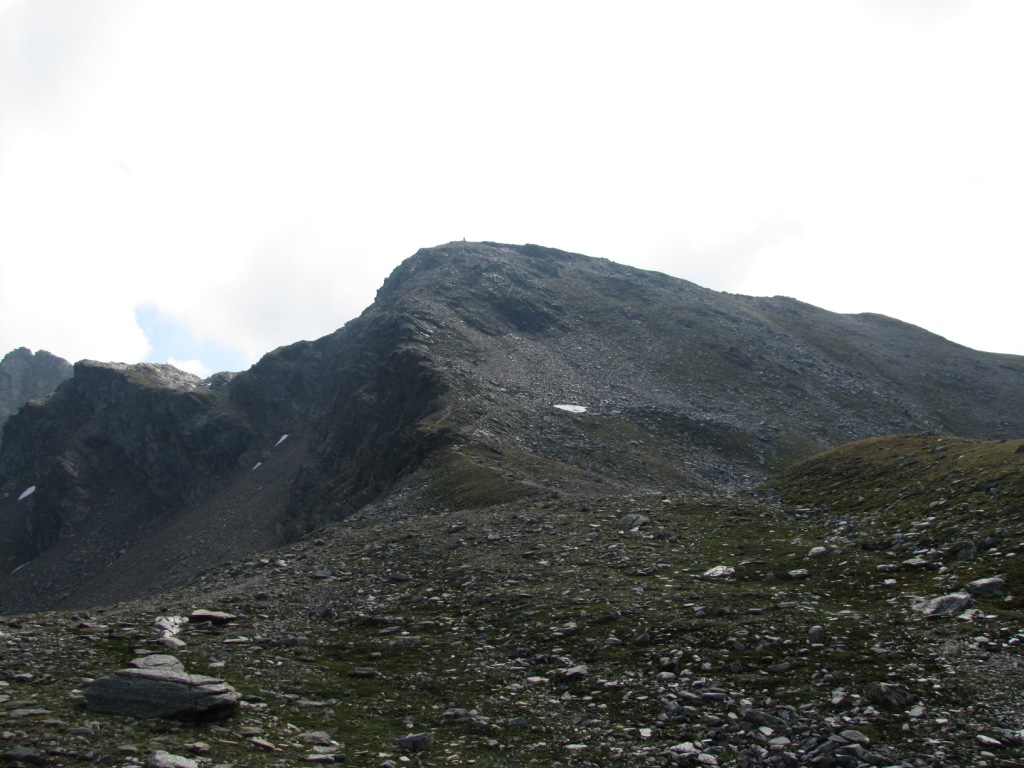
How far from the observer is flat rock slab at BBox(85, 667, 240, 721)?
1382cm

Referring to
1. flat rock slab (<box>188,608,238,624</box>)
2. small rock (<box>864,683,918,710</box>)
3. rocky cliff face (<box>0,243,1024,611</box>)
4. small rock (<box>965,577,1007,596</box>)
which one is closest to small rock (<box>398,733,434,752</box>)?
small rock (<box>864,683,918,710</box>)

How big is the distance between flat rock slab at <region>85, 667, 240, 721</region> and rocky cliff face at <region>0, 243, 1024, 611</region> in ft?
98.9

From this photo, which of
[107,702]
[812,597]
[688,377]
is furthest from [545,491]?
[688,377]

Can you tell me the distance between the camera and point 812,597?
20.3 m

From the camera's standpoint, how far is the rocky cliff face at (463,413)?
70875 millimetres

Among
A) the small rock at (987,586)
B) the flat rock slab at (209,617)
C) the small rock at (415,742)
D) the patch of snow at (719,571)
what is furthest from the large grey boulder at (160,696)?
the small rock at (987,586)

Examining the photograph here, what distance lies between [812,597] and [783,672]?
→ 583 centimetres

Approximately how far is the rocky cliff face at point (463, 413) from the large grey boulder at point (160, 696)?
3011 cm

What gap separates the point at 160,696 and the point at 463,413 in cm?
5543

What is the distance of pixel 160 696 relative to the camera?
556 inches

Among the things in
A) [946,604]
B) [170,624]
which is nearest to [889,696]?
[946,604]

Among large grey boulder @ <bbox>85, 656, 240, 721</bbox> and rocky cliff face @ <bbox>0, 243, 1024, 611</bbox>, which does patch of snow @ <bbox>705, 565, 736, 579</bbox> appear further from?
rocky cliff face @ <bbox>0, 243, 1024, 611</bbox>

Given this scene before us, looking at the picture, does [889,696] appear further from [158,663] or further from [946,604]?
[158,663]

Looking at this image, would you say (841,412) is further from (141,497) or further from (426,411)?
(141,497)
